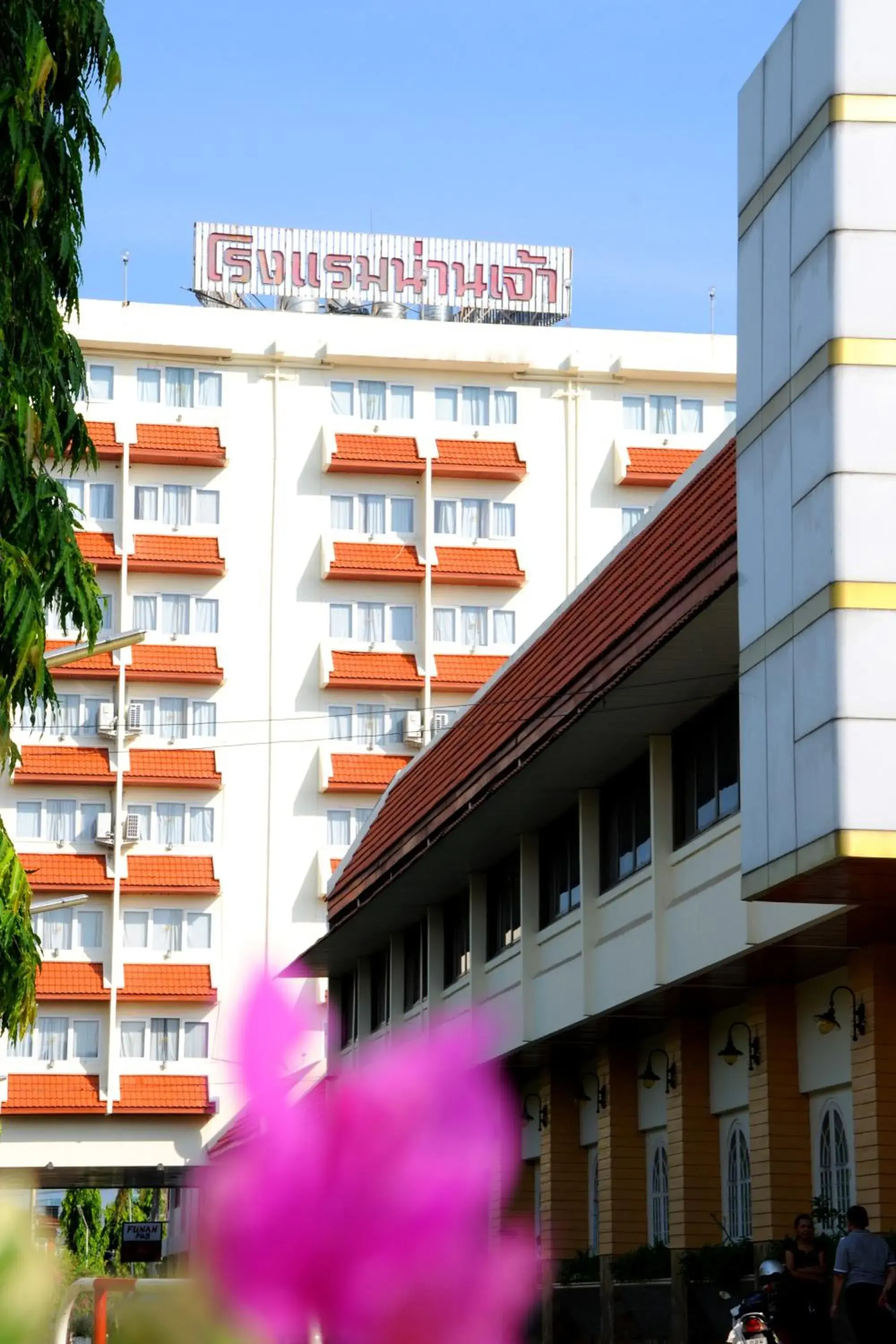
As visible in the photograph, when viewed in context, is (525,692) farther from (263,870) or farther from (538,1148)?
(263,870)

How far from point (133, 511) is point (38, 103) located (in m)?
56.3

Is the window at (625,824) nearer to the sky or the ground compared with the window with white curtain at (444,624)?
nearer to the ground

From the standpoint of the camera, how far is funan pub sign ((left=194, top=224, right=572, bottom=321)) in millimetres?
79438

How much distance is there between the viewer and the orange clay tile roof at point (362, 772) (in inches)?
2739

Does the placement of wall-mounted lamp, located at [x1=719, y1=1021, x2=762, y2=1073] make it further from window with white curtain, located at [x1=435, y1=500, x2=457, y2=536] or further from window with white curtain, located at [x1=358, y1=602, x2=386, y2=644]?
window with white curtain, located at [x1=435, y1=500, x2=457, y2=536]

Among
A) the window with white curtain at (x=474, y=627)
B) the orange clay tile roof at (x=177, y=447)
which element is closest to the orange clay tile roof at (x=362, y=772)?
the window with white curtain at (x=474, y=627)

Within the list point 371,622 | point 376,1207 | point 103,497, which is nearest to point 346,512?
point 371,622

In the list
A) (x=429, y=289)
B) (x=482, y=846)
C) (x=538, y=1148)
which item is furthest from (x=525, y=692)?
(x=429, y=289)

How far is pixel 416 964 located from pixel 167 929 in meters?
28.4

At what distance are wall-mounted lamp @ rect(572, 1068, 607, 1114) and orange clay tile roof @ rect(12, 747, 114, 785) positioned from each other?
37846 mm

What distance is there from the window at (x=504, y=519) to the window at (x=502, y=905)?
3666cm

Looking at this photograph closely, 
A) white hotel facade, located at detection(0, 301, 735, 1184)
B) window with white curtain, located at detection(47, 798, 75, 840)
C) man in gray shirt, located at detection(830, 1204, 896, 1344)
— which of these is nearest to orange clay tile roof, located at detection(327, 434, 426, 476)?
white hotel facade, located at detection(0, 301, 735, 1184)

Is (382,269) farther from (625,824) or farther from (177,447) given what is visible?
(625,824)

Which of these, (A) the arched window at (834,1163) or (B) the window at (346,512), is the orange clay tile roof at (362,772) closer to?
(B) the window at (346,512)
